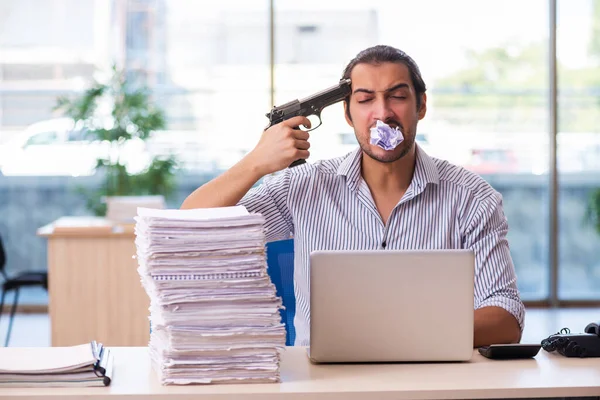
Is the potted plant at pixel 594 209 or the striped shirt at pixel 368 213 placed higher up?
the striped shirt at pixel 368 213

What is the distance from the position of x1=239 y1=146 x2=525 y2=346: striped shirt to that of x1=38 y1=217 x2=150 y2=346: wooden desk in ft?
7.10

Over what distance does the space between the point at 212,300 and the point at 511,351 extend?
675 millimetres

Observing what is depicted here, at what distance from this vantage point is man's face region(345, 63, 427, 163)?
2.35m

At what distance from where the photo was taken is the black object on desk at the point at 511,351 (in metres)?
1.88

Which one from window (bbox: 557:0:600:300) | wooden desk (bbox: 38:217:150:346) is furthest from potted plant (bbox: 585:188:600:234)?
wooden desk (bbox: 38:217:150:346)

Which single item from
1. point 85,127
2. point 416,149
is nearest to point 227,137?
point 85,127

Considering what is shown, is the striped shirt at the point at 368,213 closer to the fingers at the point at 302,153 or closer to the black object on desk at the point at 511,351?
the fingers at the point at 302,153

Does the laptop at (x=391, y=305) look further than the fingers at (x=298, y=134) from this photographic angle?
No

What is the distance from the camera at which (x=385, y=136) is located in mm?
2334

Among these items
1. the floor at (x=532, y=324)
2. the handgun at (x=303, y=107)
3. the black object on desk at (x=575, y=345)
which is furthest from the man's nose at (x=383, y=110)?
the floor at (x=532, y=324)

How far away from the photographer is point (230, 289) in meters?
1.68

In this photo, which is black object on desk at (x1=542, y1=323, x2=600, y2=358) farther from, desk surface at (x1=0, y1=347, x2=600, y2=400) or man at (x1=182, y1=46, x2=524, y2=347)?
man at (x1=182, y1=46, x2=524, y2=347)

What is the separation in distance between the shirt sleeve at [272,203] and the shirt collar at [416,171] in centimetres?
17

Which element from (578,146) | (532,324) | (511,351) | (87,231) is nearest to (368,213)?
(511,351)
